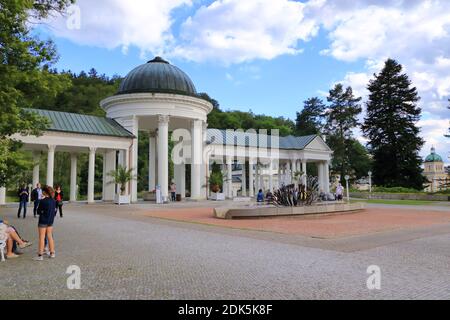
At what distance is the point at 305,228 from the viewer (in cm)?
1502

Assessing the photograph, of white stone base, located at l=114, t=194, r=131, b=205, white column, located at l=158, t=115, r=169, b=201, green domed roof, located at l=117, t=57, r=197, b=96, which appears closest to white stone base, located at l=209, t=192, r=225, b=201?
white column, located at l=158, t=115, r=169, b=201

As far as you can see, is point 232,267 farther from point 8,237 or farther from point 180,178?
point 180,178

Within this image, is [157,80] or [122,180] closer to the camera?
[122,180]

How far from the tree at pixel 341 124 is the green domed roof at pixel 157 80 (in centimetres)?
3869

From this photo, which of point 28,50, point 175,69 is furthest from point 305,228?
point 175,69

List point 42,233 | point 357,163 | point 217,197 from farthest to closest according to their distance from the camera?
point 357,163
point 217,197
point 42,233

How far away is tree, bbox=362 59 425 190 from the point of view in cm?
5706

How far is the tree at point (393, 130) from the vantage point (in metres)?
57.1

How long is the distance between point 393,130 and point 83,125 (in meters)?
45.3

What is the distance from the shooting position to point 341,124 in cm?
7150

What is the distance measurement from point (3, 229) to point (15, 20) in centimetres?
572

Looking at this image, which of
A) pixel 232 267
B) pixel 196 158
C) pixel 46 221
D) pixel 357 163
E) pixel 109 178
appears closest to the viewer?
pixel 232 267

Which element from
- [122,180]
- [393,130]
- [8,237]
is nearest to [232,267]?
[8,237]

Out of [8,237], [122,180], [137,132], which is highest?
[137,132]
